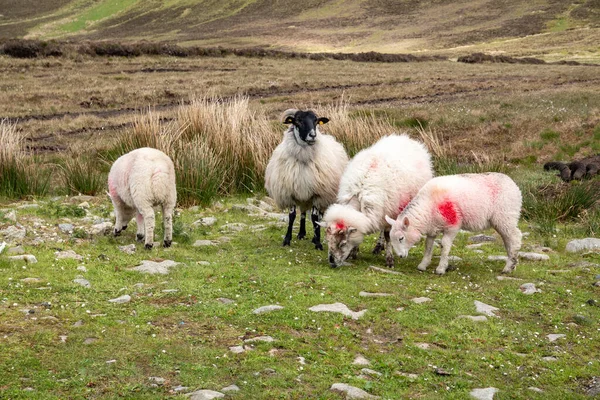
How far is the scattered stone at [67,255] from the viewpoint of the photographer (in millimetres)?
8664

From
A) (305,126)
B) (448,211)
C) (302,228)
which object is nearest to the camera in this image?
(448,211)

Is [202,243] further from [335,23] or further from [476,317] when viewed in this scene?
[335,23]

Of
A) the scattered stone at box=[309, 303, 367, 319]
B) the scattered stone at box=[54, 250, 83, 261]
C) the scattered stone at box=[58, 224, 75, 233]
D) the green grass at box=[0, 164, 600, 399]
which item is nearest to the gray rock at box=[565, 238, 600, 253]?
the green grass at box=[0, 164, 600, 399]

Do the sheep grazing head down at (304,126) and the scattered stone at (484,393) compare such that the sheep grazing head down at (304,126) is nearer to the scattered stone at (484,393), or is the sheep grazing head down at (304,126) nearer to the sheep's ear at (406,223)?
the sheep's ear at (406,223)

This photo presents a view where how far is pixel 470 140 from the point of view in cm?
2230

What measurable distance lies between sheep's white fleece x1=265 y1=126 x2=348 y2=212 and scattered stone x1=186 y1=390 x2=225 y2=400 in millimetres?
5790

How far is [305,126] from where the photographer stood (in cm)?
1066

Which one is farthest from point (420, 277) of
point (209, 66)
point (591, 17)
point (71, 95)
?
point (591, 17)

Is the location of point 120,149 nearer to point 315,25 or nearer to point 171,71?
point 171,71

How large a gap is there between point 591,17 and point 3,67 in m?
90.3

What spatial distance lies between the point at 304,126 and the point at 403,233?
8.23 feet

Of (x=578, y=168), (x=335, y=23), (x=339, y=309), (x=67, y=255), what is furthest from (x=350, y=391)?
(x=335, y=23)

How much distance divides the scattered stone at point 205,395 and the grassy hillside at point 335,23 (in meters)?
71.8

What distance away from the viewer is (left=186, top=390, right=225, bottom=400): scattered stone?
205 inches
